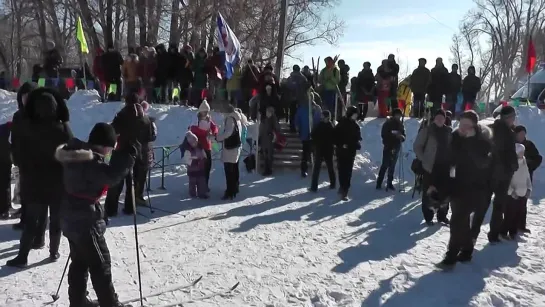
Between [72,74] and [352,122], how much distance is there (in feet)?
40.4

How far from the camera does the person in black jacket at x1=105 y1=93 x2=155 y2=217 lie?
8453 mm

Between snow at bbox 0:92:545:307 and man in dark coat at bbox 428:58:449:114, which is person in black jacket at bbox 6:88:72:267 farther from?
man in dark coat at bbox 428:58:449:114

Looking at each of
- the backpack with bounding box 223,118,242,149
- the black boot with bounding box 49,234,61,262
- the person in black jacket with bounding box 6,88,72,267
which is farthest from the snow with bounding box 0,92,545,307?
the backpack with bounding box 223,118,242,149

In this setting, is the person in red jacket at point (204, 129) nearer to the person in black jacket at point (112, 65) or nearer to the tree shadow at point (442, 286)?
the tree shadow at point (442, 286)

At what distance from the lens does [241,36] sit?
1142 inches

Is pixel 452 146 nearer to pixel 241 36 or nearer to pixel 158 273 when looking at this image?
pixel 158 273

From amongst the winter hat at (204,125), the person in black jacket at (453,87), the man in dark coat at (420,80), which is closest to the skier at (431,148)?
the winter hat at (204,125)

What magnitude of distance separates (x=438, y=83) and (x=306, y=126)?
5380 mm

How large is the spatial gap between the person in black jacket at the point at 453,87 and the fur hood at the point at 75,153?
46.0 ft

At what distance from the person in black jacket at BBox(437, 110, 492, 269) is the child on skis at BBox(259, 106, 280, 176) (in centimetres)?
633

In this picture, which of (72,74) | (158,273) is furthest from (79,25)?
(158,273)

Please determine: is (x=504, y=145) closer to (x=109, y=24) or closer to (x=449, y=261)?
(x=449, y=261)

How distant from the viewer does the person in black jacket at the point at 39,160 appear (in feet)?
20.2

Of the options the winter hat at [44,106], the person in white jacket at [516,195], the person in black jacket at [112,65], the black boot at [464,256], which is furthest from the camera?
the person in black jacket at [112,65]
